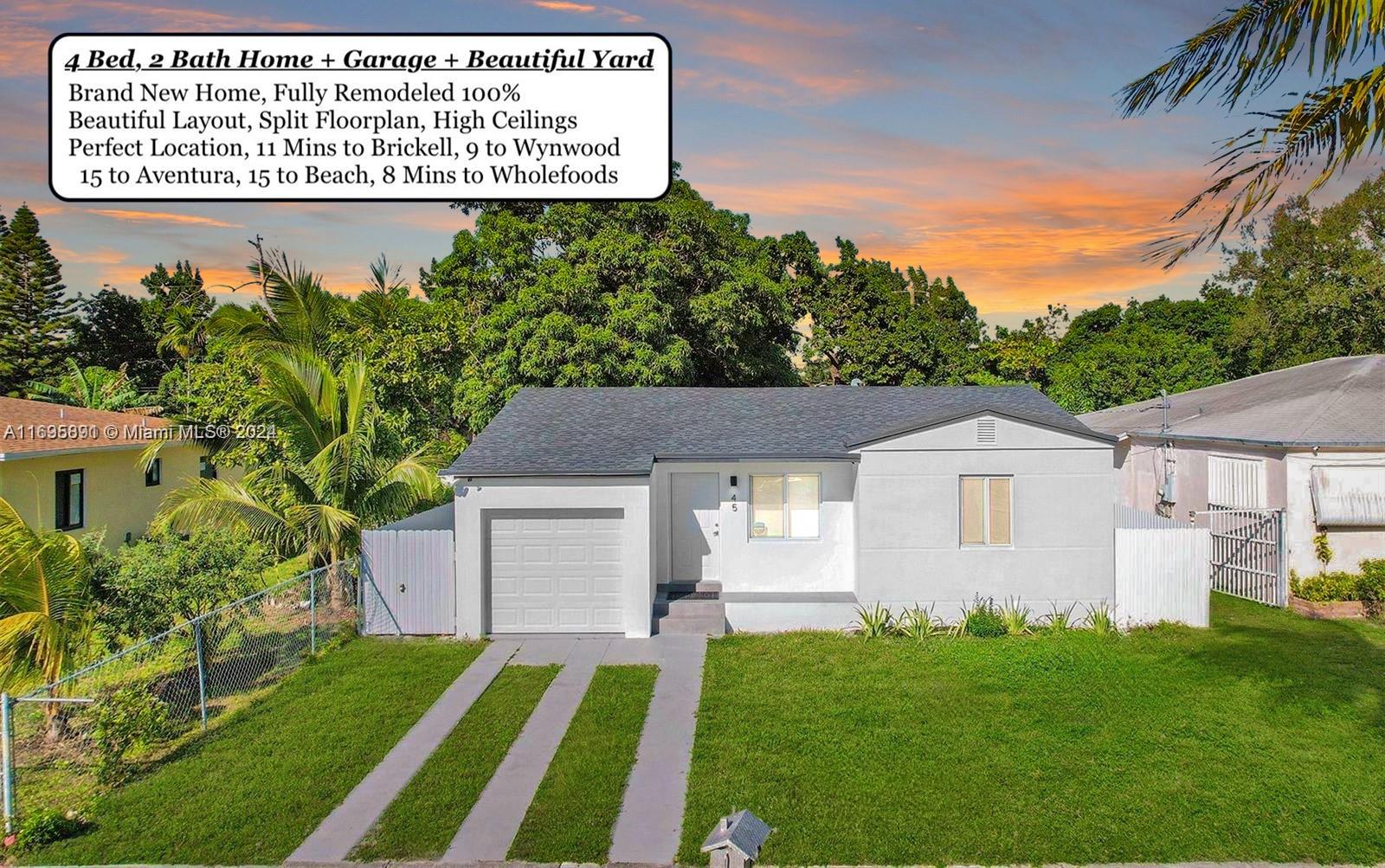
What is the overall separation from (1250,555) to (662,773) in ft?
44.1

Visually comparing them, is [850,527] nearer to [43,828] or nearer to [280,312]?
[43,828]

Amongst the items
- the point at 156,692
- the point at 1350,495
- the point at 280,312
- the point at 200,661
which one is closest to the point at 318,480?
the point at 280,312

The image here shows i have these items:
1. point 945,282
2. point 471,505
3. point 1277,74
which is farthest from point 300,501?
point 945,282

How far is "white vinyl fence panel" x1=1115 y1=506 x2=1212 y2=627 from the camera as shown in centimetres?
1380

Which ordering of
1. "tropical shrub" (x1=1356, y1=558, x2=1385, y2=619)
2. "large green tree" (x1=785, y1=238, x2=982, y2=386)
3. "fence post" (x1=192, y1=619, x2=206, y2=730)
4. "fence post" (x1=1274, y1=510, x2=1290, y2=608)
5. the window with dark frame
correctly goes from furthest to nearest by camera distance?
"large green tree" (x1=785, y1=238, x2=982, y2=386)
the window with dark frame
"fence post" (x1=1274, y1=510, x2=1290, y2=608)
"tropical shrub" (x1=1356, y1=558, x2=1385, y2=619)
"fence post" (x1=192, y1=619, x2=206, y2=730)

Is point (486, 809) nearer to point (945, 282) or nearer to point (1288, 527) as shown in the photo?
point (1288, 527)

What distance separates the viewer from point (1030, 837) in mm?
A: 7020

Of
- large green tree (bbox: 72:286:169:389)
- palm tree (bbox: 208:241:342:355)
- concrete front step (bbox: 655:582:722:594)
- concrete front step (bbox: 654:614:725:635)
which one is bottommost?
concrete front step (bbox: 654:614:725:635)

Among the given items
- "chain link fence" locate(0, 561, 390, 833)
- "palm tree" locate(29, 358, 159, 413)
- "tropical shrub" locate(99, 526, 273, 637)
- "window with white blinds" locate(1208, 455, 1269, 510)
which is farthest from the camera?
"palm tree" locate(29, 358, 159, 413)

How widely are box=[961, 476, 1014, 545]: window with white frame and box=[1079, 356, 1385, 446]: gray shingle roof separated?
5.85 meters

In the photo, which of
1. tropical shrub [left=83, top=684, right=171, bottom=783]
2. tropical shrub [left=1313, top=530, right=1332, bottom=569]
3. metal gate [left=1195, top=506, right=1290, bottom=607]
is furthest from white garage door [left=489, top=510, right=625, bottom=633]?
tropical shrub [left=1313, top=530, right=1332, bottom=569]

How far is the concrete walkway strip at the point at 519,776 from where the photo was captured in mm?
7109

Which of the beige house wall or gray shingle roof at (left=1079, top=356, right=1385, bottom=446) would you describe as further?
the beige house wall

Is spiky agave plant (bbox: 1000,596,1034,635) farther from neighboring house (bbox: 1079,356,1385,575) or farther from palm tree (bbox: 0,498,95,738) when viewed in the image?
palm tree (bbox: 0,498,95,738)
